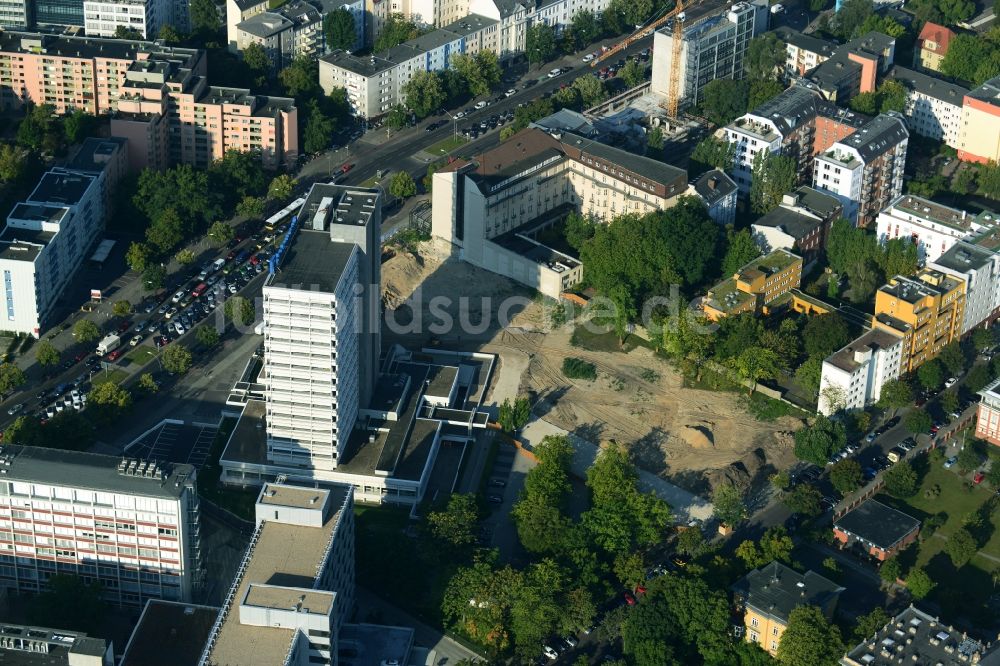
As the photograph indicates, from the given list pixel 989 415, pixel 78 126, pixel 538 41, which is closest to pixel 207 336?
pixel 78 126

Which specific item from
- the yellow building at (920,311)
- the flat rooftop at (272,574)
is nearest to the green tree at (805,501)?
the yellow building at (920,311)

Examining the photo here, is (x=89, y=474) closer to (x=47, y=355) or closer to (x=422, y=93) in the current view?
(x=47, y=355)

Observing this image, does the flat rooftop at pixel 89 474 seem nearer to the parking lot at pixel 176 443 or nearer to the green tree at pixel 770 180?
the parking lot at pixel 176 443

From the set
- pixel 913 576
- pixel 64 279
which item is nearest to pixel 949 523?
pixel 913 576

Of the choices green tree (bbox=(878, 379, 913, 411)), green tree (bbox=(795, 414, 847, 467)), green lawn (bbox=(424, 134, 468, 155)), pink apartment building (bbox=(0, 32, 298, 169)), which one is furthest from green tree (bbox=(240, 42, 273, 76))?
green tree (bbox=(878, 379, 913, 411))

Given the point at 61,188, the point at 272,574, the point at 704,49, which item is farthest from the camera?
the point at 704,49

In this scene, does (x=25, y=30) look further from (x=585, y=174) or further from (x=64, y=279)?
(x=585, y=174)

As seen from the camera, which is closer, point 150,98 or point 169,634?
point 169,634
